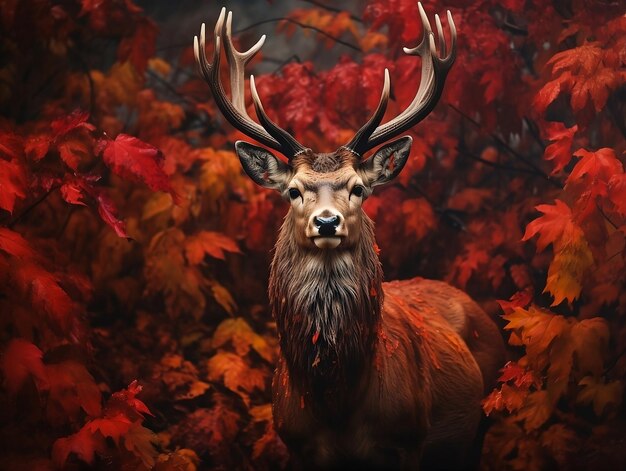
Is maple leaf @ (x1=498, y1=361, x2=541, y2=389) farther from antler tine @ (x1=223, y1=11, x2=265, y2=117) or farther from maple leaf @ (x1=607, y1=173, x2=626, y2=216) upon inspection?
antler tine @ (x1=223, y1=11, x2=265, y2=117)

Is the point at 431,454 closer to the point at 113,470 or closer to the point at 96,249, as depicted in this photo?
the point at 113,470

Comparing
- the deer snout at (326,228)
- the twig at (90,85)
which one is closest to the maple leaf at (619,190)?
the deer snout at (326,228)

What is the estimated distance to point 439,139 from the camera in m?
6.46

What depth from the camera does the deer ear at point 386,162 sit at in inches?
185

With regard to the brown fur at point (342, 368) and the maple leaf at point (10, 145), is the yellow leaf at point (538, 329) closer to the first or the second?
the brown fur at point (342, 368)

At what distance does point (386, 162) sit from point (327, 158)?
0.38 m

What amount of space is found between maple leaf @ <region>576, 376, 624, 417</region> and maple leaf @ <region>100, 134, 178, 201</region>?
2555 millimetres

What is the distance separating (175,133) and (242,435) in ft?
7.74

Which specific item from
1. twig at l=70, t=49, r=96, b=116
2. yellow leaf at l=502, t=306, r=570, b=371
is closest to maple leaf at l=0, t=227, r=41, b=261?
twig at l=70, t=49, r=96, b=116

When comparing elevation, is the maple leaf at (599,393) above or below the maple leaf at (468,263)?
below

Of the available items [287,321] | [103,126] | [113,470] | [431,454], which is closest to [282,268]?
[287,321]

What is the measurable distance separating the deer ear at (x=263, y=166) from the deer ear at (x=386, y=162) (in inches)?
16.1

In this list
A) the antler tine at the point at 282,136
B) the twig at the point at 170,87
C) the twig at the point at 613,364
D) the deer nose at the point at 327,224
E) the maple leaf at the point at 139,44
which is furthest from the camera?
the twig at the point at 170,87

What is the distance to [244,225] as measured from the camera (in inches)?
Answer: 250
